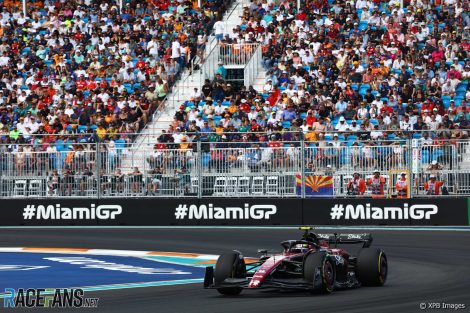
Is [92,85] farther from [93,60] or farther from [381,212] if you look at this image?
[381,212]

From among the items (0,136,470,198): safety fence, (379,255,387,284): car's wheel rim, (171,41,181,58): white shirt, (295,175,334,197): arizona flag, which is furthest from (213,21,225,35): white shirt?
(379,255,387,284): car's wheel rim

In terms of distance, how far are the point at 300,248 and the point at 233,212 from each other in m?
15.0

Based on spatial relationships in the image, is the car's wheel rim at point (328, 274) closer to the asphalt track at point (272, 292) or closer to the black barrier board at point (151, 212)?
the asphalt track at point (272, 292)

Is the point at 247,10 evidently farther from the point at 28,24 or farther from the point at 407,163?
the point at 407,163

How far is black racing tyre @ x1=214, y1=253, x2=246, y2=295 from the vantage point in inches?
581

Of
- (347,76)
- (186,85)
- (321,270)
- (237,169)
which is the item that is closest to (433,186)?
(237,169)

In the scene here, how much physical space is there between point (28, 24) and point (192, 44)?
25.6 feet

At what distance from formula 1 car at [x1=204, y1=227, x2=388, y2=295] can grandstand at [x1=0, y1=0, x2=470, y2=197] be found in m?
12.6

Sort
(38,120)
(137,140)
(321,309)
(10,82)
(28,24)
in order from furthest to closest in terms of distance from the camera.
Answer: (28,24) < (10,82) < (38,120) < (137,140) < (321,309)

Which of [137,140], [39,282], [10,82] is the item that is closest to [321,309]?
[39,282]

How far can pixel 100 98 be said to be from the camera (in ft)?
124

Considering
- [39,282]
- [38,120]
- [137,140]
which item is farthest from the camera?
[38,120]

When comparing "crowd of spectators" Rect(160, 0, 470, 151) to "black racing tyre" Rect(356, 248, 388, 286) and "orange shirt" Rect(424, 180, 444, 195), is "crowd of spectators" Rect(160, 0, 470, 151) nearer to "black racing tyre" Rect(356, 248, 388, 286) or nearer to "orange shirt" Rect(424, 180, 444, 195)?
"orange shirt" Rect(424, 180, 444, 195)

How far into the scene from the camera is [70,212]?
103 feet
